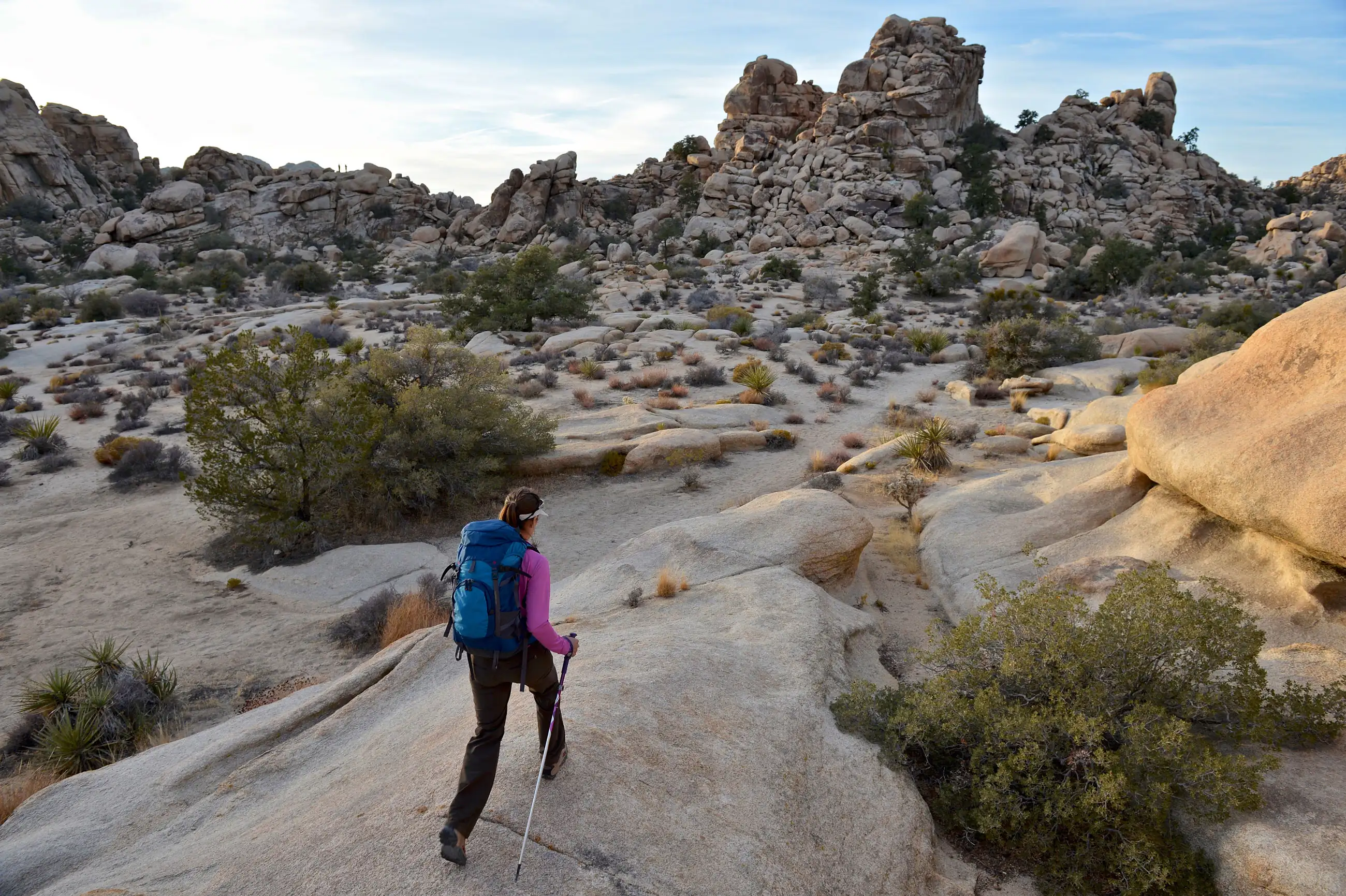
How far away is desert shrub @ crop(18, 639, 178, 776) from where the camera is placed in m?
6.46

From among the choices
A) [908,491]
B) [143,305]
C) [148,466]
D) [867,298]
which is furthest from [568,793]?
[143,305]

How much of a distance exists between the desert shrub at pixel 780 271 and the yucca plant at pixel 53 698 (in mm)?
37465

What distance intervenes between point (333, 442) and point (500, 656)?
355 inches

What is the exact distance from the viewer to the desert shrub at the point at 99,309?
31.7 metres

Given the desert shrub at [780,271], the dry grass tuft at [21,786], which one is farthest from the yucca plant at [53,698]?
the desert shrub at [780,271]

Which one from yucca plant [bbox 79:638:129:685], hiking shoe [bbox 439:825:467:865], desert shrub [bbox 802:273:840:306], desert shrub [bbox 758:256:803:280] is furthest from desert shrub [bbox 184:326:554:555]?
desert shrub [bbox 758:256:803:280]

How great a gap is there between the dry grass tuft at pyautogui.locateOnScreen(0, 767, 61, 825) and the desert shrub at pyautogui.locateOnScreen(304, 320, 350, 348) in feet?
67.4

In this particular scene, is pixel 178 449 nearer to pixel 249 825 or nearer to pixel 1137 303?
pixel 249 825

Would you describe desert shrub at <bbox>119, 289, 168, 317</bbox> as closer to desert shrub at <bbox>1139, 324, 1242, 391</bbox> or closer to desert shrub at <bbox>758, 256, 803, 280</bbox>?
desert shrub at <bbox>758, 256, 803, 280</bbox>

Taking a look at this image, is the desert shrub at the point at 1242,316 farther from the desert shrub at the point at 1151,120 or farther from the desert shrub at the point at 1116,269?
the desert shrub at the point at 1151,120

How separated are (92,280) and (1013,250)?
5123cm

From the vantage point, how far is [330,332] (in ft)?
88.5

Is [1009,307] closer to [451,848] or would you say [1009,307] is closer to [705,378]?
[705,378]

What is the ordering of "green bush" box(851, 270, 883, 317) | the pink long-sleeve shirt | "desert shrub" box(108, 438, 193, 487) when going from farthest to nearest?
"green bush" box(851, 270, 883, 317), "desert shrub" box(108, 438, 193, 487), the pink long-sleeve shirt
